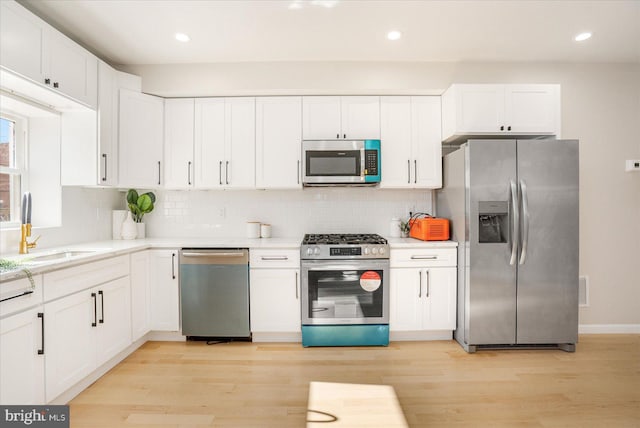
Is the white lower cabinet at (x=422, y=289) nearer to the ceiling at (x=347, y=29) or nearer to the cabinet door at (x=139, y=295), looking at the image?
the ceiling at (x=347, y=29)

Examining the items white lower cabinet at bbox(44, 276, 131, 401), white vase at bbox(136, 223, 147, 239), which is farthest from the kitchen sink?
white vase at bbox(136, 223, 147, 239)

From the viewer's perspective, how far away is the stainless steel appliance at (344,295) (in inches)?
117

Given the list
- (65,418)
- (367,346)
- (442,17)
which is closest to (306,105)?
(442,17)

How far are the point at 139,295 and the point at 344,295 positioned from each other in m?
1.86

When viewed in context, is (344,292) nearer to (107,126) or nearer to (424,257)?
(424,257)

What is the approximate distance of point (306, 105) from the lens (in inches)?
131

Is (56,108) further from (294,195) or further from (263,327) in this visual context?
(263,327)

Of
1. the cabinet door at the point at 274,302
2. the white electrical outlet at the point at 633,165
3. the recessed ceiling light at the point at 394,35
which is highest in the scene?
the recessed ceiling light at the point at 394,35

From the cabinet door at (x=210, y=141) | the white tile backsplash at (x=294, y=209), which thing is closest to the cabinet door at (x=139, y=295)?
the white tile backsplash at (x=294, y=209)

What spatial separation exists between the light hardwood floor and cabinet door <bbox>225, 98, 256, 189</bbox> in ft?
5.39

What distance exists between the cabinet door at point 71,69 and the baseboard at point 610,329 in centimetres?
520

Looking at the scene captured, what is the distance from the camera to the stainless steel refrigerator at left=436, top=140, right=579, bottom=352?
9.18ft

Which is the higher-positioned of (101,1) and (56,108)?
(101,1)

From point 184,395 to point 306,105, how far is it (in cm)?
275
